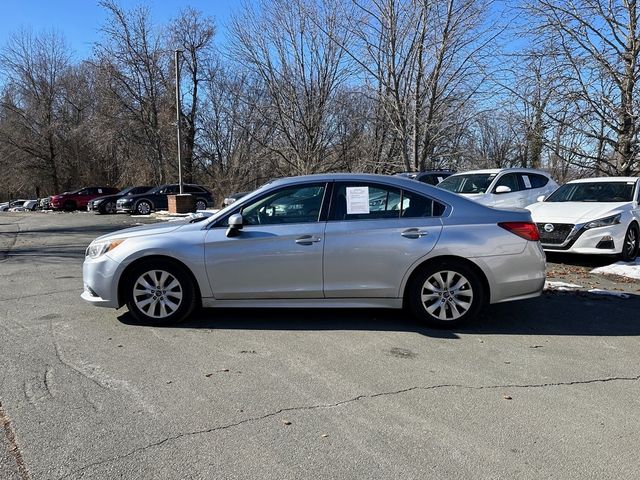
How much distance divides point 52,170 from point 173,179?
17050 millimetres

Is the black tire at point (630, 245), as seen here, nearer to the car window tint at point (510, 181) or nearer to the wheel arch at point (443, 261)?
the car window tint at point (510, 181)

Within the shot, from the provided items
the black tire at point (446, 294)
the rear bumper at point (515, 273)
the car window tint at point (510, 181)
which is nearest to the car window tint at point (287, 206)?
the black tire at point (446, 294)

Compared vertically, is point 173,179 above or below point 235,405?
above

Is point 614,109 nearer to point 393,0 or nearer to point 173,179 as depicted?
point 393,0

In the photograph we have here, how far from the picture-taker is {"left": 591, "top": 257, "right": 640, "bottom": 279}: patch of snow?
8.11m

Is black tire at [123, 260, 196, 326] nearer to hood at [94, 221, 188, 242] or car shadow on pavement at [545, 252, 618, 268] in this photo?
hood at [94, 221, 188, 242]

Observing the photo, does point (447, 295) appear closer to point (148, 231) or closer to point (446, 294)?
point (446, 294)

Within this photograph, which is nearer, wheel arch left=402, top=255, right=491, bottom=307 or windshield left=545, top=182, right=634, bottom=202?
wheel arch left=402, top=255, right=491, bottom=307

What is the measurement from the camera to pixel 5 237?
1591 cm

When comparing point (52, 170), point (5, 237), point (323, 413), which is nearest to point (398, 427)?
point (323, 413)

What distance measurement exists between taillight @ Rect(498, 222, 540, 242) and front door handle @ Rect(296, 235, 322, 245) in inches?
74.3

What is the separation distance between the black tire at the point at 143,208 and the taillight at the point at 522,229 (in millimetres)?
24467

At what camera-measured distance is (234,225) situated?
16.9 ft

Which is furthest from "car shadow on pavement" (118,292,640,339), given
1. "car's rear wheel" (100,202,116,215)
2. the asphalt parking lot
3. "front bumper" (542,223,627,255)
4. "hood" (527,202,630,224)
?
"car's rear wheel" (100,202,116,215)
